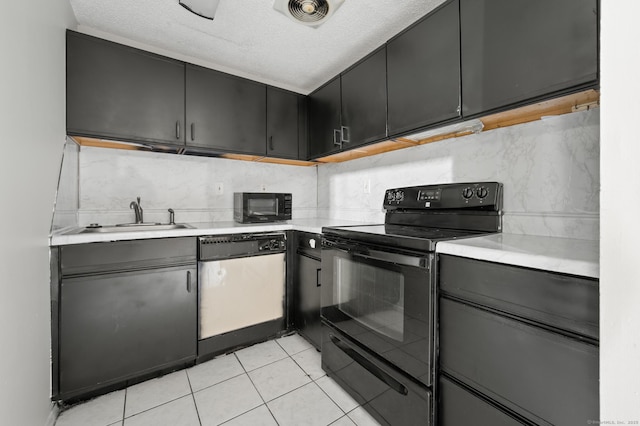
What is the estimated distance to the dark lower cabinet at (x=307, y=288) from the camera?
6.81 ft

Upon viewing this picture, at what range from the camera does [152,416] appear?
4.90ft

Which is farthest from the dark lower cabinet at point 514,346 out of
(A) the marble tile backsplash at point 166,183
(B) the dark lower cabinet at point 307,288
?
(A) the marble tile backsplash at point 166,183

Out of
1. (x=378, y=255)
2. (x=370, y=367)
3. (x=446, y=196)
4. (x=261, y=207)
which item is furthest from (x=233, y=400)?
(x=446, y=196)

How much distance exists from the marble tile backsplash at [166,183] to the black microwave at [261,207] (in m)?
0.20

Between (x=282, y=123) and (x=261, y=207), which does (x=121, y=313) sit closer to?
(x=261, y=207)

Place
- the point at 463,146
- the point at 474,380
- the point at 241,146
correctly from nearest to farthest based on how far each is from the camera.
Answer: the point at 474,380, the point at 463,146, the point at 241,146

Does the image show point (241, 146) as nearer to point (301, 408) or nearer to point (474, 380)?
point (301, 408)

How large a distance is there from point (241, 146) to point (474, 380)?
2.20 meters

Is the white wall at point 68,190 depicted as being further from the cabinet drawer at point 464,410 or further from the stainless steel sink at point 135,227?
the cabinet drawer at point 464,410

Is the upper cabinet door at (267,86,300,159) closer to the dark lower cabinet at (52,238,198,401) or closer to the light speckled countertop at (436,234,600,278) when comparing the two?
the dark lower cabinet at (52,238,198,401)
